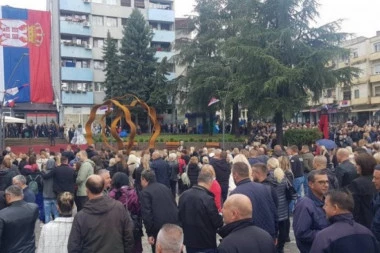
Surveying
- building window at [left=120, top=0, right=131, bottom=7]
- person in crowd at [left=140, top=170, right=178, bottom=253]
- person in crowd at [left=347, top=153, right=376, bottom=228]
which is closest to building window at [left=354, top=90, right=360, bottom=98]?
building window at [left=120, top=0, right=131, bottom=7]

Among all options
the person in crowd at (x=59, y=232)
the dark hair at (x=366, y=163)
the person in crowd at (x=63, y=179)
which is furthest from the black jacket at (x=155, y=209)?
the person in crowd at (x=63, y=179)

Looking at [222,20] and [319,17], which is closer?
[319,17]

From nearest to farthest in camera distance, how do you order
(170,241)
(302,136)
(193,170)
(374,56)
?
(170,241), (193,170), (302,136), (374,56)

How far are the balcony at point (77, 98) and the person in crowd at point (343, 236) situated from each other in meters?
49.9

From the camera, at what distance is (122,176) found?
758 cm

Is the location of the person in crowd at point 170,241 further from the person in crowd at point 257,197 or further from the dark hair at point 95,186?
the person in crowd at point 257,197

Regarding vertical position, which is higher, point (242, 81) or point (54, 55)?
point (54, 55)

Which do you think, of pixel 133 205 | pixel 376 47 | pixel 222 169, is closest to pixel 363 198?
pixel 133 205

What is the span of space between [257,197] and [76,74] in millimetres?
48780

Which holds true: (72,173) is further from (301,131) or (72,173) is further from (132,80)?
(132,80)

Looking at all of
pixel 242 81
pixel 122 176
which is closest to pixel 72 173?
pixel 122 176

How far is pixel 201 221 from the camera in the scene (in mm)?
6008

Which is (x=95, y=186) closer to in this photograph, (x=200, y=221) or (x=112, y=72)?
(x=200, y=221)

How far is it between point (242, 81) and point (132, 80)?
1847 centimetres
